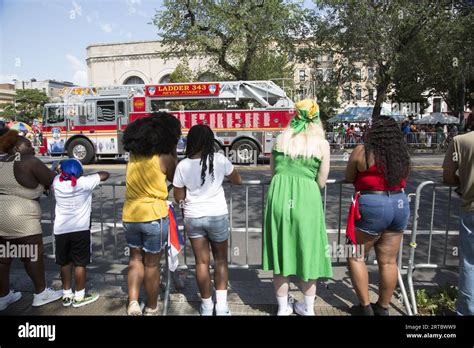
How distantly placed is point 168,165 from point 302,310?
5.73 ft

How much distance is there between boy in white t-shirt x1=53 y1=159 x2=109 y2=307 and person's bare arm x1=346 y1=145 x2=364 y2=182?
2339 mm

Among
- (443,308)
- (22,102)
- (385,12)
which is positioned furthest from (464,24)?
(22,102)

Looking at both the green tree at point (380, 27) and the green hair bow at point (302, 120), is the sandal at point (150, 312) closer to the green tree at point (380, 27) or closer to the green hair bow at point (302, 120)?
the green hair bow at point (302, 120)

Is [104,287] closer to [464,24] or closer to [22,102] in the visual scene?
[464,24]

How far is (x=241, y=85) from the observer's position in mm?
15242

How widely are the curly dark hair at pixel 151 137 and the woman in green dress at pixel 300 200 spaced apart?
91 cm

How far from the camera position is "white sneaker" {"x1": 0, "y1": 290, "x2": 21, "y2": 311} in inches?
142

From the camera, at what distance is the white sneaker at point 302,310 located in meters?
3.27

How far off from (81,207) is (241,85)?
12454mm

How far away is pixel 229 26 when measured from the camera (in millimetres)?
18578

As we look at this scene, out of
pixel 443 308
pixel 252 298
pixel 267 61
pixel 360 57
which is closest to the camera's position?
pixel 443 308

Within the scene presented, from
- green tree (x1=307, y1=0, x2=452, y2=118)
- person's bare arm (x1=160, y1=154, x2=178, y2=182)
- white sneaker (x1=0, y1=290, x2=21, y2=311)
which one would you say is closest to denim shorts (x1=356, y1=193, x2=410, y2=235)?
person's bare arm (x1=160, y1=154, x2=178, y2=182)

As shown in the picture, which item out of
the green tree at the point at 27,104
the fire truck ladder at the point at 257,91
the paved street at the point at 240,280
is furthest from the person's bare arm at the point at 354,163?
the green tree at the point at 27,104

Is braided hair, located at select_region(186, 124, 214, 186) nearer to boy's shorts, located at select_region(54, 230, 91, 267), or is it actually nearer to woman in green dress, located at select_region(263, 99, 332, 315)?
woman in green dress, located at select_region(263, 99, 332, 315)
